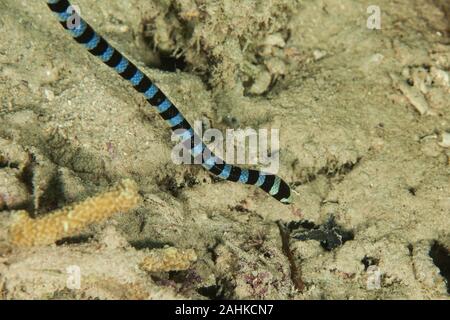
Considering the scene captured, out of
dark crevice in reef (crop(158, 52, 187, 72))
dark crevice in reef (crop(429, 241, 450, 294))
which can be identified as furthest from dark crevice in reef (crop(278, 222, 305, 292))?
dark crevice in reef (crop(158, 52, 187, 72))

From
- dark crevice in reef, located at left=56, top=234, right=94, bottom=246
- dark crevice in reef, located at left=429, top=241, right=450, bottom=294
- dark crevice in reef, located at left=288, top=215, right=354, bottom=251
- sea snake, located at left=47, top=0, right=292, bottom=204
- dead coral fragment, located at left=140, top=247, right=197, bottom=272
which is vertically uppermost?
sea snake, located at left=47, top=0, right=292, bottom=204

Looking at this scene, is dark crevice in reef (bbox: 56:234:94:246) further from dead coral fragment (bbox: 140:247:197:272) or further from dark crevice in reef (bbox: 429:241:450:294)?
dark crevice in reef (bbox: 429:241:450:294)

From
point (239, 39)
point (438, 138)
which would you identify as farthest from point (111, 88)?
point (438, 138)

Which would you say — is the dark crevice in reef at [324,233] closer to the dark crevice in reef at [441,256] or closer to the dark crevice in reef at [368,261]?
the dark crevice in reef at [368,261]

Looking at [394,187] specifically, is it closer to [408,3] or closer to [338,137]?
[338,137]

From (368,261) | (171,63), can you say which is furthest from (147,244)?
(171,63)

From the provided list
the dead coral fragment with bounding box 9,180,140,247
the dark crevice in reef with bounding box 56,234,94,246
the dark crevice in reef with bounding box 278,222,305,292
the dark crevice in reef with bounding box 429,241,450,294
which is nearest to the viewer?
the dead coral fragment with bounding box 9,180,140,247
